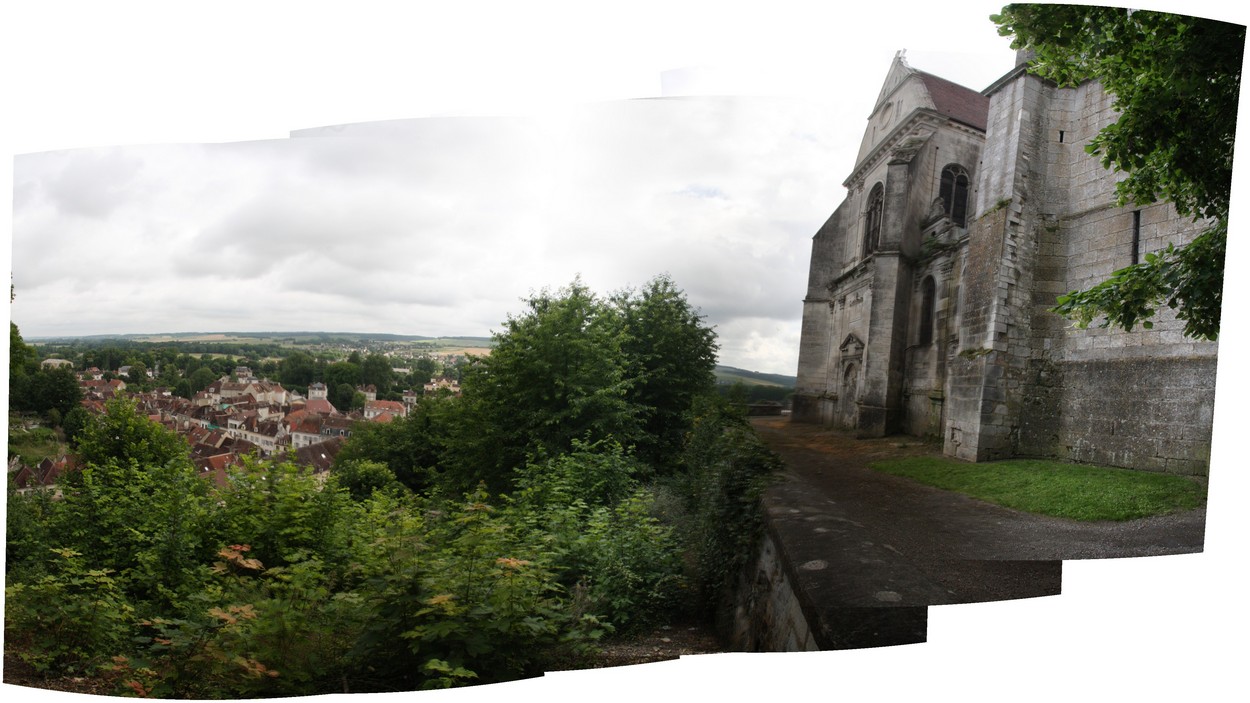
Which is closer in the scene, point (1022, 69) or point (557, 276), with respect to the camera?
point (557, 276)

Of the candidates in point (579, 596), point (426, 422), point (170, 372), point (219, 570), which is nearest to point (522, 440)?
point (426, 422)

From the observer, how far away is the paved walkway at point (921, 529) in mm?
3730

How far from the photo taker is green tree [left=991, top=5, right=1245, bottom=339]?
4223 millimetres

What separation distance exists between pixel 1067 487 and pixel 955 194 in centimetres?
187

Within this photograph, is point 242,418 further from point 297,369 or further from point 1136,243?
point 1136,243

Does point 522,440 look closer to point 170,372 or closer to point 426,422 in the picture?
point 426,422

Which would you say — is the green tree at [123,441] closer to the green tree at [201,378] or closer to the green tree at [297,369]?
the green tree at [201,378]

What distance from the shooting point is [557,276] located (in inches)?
153

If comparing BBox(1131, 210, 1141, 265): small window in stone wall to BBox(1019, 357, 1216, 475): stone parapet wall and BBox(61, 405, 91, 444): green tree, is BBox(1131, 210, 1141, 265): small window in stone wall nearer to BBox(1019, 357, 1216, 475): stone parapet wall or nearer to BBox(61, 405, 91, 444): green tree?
BBox(1019, 357, 1216, 475): stone parapet wall

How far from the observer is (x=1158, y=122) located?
14.8 ft

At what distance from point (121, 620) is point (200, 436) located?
986mm

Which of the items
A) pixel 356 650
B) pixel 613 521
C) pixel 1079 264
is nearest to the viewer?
pixel 356 650

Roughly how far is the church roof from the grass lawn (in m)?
2.04

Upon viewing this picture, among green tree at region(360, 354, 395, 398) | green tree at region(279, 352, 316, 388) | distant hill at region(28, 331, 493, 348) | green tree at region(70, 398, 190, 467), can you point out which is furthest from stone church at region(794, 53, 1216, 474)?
green tree at region(70, 398, 190, 467)
